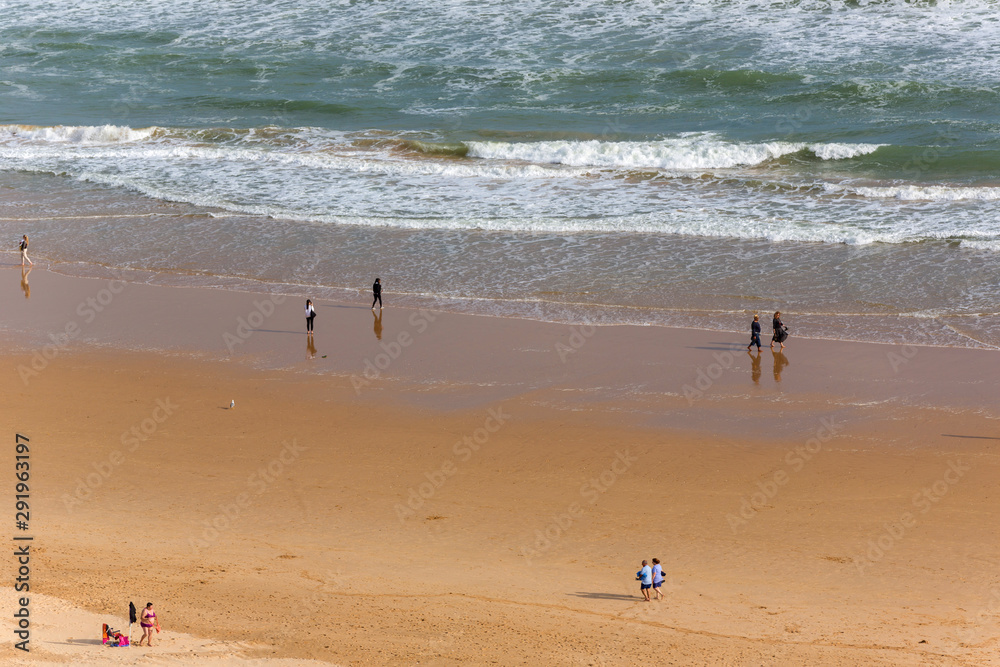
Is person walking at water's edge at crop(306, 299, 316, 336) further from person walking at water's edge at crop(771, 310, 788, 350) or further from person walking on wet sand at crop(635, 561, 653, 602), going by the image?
A: person walking on wet sand at crop(635, 561, 653, 602)

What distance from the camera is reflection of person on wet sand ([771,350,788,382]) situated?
57.5 feet

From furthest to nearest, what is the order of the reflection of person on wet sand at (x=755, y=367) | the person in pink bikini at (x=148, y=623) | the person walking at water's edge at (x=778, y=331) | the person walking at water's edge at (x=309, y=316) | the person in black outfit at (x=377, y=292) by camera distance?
the person in black outfit at (x=377, y=292)
the person walking at water's edge at (x=309, y=316)
the person walking at water's edge at (x=778, y=331)
the reflection of person on wet sand at (x=755, y=367)
the person in pink bikini at (x=148, y=623)

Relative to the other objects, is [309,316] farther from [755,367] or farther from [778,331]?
[778,331]

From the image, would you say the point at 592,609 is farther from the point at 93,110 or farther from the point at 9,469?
the point at 93,110

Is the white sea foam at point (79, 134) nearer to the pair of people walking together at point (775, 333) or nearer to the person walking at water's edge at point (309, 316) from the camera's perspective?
the person walking at water's edge at point (309, 316)

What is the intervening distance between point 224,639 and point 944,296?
16.7 meters

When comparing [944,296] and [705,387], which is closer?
[705,387]

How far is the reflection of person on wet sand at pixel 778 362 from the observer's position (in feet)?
57.5

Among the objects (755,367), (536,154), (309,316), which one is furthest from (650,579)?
(536,154)

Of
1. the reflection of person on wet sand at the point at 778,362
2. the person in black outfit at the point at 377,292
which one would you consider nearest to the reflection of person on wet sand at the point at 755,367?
the reflection of person on wet sand at the point at 778,362

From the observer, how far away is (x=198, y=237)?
25.3 meters

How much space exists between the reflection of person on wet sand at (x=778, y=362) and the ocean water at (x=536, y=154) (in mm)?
1494

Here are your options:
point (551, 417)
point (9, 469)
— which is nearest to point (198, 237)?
point (9, 469)

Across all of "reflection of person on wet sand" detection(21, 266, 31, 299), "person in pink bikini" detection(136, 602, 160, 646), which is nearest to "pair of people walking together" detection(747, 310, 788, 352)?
"person in pink bikini" detection(136, 602, 160, 646)
